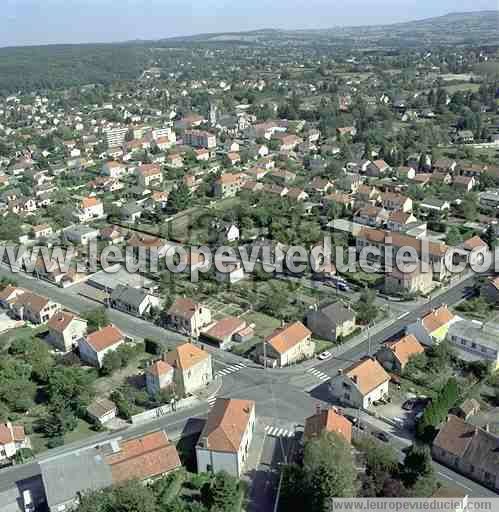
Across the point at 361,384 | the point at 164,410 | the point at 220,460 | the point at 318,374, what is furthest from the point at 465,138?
the point at 220,460

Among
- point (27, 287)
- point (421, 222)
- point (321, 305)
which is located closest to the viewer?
point (321, 305)

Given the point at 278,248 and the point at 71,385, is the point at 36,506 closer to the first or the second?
the point at 71,385

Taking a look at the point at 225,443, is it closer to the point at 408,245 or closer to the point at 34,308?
the point at 34,308

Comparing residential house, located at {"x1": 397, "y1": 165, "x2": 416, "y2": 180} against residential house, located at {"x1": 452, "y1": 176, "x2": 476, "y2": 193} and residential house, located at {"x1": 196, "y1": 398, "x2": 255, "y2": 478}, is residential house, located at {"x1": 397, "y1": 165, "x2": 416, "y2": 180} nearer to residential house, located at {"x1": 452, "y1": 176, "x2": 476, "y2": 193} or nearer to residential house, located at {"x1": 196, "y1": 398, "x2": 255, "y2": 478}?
residential house, located at {"x1": 452, "y1": 176, "x2": 476, "y2": 193}

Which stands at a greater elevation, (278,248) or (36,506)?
(278,248)

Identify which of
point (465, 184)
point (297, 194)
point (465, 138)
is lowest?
point (465, 184)

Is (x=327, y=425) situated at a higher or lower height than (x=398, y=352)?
higher

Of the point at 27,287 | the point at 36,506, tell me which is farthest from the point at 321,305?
the point at 27,287
